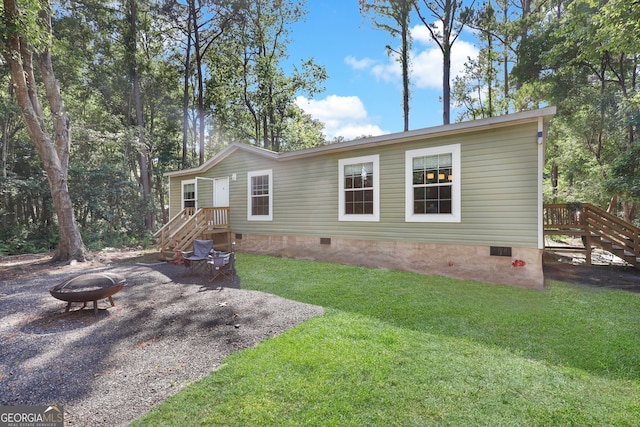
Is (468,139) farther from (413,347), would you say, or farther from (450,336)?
(413,347)

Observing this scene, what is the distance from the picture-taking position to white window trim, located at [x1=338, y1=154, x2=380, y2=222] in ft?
24.3

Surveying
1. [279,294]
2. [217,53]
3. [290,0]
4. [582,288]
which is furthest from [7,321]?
[290,0]

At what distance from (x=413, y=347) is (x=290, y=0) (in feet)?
71.1

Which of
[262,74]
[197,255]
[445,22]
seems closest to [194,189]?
[197,255]

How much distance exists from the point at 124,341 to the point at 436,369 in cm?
348

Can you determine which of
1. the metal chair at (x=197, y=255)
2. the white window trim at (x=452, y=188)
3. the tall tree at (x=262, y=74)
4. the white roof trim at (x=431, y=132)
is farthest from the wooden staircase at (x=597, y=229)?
the tall tree at (x=262, y=74)

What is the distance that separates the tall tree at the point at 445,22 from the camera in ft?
49.6

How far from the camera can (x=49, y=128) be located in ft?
52.0

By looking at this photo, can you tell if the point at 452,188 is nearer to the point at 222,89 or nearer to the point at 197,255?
the point at 197,255

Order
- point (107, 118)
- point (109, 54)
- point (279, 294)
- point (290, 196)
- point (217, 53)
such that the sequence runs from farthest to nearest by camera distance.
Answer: point (217, 53), point (107, 118), point (109, 54), point (290, 196), point (279, 294)

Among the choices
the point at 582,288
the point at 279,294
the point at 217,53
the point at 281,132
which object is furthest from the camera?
the point at 281,132

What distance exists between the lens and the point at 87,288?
4086 mm

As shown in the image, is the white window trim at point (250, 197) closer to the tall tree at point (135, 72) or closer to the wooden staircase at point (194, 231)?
the wooden staircase at point (194, 231)

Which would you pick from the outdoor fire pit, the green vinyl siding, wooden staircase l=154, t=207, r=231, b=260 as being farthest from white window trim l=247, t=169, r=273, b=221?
the outdoor fire pit
